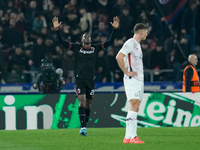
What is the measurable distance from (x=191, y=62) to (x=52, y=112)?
4.07 m

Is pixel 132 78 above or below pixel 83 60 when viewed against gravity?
below

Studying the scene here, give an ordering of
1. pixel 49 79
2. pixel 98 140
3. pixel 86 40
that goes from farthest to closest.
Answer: pixel 49 79 → pixel 86 40 → pixel 98 140

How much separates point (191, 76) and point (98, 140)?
216 inches

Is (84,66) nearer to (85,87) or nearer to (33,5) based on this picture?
(85,87)

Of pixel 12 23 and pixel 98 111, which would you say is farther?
pixel 12 23

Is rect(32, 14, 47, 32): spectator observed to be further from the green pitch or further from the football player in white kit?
the football player in white kit

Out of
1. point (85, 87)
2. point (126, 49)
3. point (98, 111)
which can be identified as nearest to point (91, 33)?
point (98, 111)

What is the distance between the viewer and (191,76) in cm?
1661

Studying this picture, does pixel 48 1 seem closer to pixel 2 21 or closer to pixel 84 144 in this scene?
pixel 2 21

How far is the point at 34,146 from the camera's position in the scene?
11.0 metres

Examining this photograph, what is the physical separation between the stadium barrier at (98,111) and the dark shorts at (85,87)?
2833mm

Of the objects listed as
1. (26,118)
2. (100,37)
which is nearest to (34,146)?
(26,118)

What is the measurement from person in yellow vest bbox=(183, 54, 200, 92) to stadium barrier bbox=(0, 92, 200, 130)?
15.0 inches

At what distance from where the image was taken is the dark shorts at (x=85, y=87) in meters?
13.2
